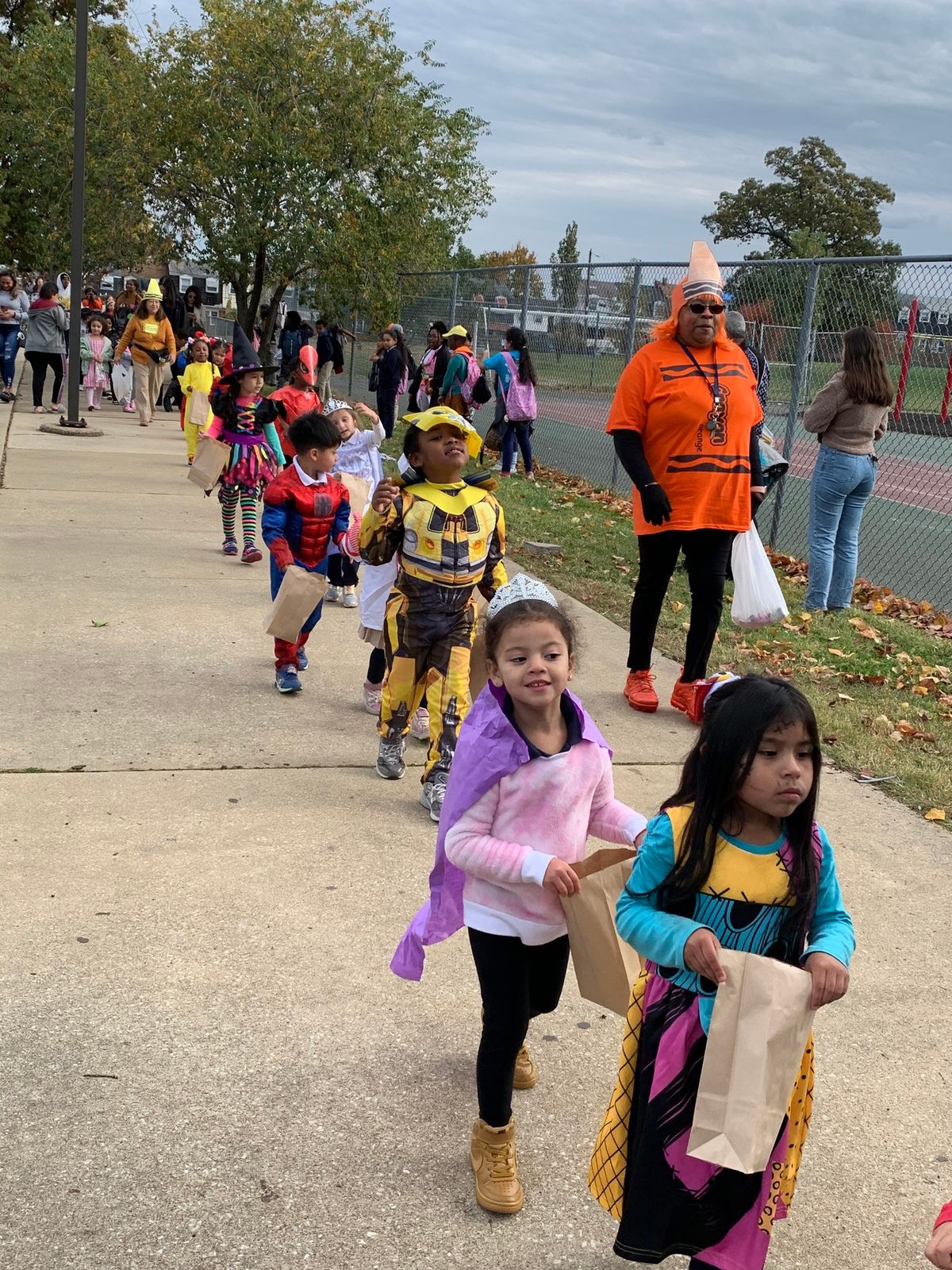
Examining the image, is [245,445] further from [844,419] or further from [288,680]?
[844,419]

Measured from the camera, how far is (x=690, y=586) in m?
6.08

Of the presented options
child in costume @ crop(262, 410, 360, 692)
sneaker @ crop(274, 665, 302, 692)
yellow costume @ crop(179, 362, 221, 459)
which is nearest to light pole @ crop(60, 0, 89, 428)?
yellow costume @ crop(179, 362, 221, 459)

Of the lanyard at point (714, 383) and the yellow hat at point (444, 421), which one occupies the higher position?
the lanyard at point (714, 383)

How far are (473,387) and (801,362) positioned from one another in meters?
4.56

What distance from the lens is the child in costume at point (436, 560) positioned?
479 centimetres

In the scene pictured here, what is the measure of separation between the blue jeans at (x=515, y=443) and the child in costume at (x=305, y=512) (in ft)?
28.3

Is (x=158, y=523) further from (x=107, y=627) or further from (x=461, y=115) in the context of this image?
(x=461, y=115)

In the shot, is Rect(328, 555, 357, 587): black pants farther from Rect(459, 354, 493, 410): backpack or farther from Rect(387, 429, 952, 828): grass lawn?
Rect(459, 354, 493, 410): backpack

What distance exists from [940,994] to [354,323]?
70.5 feet

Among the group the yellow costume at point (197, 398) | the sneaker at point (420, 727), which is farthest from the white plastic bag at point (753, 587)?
the yellow costume at point (197, 398)

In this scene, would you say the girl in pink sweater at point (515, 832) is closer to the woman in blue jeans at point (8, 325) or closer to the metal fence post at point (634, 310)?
the metal fence post at point (634, 310)

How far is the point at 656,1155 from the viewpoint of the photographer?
2260 millimetres

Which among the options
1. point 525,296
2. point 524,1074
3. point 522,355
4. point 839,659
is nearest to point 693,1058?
point 524,1074

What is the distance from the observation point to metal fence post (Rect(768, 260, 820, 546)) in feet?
32.6
